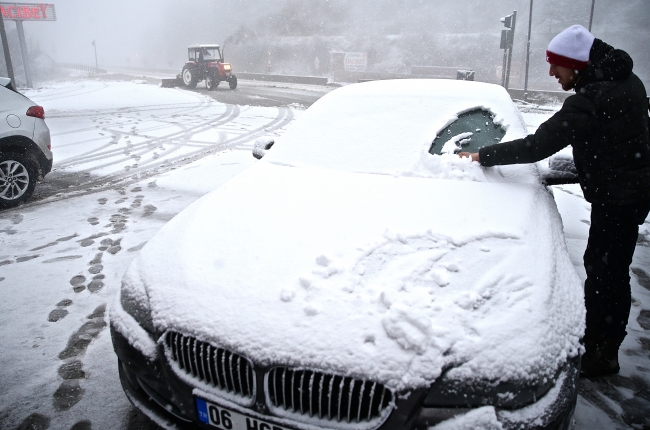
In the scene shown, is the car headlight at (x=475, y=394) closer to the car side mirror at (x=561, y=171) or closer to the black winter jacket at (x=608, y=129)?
the black winter jacket at (x=608, y=129)

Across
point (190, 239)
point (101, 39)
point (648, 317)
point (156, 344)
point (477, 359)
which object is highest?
point (101, 39)

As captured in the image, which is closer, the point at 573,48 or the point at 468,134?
the point at 573,48

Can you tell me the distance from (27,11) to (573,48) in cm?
Result: 4498

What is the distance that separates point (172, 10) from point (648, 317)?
9169 cm

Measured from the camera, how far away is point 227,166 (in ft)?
22.5

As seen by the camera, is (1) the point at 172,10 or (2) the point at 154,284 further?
(1) the point at 172,10

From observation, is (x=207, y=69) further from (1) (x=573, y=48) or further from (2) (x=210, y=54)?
(1) (x=573, y=48)

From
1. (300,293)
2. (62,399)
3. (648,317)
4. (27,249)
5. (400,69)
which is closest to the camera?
(300,293)

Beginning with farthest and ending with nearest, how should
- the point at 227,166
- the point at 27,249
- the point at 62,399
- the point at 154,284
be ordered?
the point at 227,166 → the point at 27,249 → the point at 62,399 → the point at 154,284

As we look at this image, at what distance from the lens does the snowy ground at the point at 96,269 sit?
224 centimetres

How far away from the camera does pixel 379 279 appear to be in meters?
1.75

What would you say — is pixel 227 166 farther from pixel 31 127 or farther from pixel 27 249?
pixel 27 249

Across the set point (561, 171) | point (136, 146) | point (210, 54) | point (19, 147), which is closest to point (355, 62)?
point (210, 54)

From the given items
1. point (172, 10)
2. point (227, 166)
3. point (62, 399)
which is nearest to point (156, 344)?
point (62, 399)
